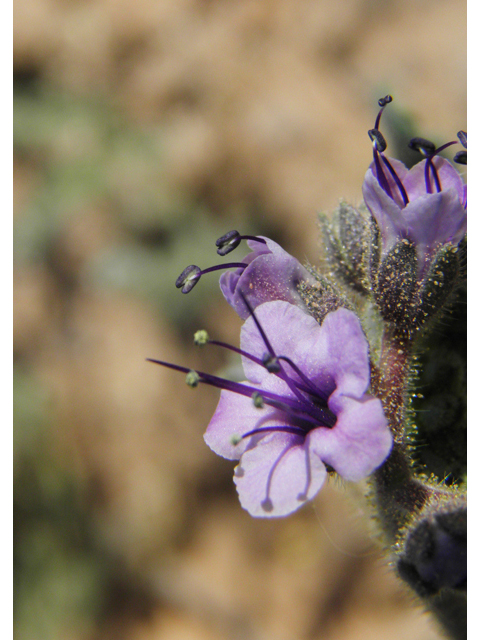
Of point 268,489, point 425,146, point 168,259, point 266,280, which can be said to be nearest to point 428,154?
point 425,146

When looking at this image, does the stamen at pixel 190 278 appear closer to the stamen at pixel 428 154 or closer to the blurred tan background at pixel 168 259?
the stamen at pixel 428 154

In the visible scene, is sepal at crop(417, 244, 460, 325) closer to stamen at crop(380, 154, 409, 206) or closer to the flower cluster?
the flower cluster

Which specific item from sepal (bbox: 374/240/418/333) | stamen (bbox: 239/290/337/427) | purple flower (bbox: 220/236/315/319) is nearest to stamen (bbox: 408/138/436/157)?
sepal (bbox: 374/240/418/333)

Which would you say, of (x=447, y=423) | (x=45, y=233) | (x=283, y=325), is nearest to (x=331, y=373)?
(x=283, y=325)

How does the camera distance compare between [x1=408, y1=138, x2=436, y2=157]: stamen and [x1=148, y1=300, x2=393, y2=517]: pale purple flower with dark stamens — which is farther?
[x1=408, y1=138, x2=436, y2=157]: stamen

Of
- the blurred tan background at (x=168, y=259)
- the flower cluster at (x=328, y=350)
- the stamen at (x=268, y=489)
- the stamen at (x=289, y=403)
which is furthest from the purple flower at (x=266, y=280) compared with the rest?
the blurred tan background at (x=168, y=259)

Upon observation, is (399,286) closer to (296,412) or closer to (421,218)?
(421,218)
